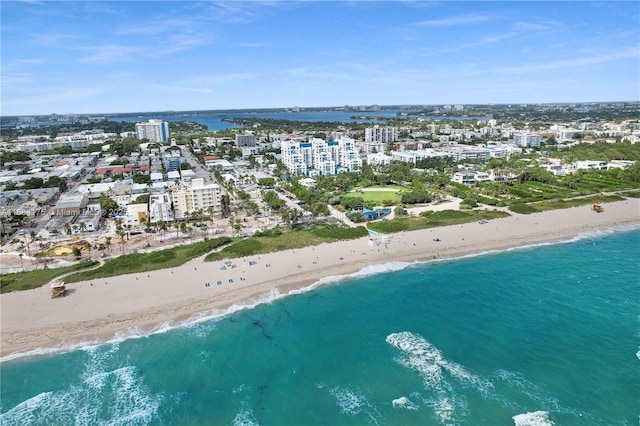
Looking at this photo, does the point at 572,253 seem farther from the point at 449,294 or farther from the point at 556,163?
the point at 556,163

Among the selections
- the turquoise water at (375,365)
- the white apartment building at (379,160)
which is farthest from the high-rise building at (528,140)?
the turquoise water at (375,365)

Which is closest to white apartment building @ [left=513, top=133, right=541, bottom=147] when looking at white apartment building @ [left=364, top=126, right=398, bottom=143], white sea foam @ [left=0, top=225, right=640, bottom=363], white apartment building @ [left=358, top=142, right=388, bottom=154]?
white apartment building @ [left=364, top=126, right=398, bottom=143]

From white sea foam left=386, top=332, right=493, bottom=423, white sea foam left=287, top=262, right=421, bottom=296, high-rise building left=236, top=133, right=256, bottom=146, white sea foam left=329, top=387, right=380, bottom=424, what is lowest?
white sea foam left=329, top=387, right=380, bottom=424

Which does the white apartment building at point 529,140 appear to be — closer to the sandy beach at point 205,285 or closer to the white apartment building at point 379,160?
the white apartment building at point 379,160

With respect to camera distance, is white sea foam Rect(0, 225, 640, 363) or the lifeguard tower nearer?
white sea foam Rect(0, 225, 640, 363)

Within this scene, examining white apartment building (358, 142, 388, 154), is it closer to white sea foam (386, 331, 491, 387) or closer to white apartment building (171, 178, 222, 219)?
white apartment building (171, 178, 222, 219)

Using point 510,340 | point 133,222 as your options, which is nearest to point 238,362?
point 510,340
